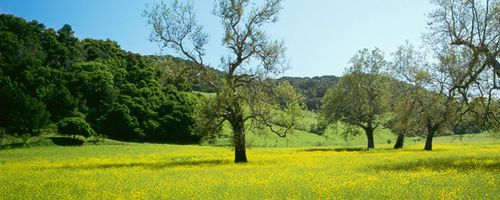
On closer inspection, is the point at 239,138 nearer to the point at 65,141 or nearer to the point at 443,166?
the point at 443,166

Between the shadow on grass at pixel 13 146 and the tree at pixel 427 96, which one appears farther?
the shadow on grass at pixel 13 146

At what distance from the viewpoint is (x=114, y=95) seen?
91688 millimetres

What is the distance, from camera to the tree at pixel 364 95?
195 feet

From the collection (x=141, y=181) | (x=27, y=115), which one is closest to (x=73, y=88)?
(x=27, y=115)

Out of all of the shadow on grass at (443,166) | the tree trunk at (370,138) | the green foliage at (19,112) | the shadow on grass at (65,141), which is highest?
the green foliage at (19,112)

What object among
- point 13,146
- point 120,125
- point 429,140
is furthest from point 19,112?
point 429,140

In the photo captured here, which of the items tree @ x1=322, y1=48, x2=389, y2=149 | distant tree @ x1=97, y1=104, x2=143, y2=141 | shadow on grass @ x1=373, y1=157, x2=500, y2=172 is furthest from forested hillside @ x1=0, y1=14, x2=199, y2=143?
shadow on grass @ x1=373, y1=157, x2=500, y2=172

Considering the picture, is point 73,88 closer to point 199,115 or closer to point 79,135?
point 79,135

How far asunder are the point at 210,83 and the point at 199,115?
102 inches

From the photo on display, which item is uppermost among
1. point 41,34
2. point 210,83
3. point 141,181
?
point 41,34

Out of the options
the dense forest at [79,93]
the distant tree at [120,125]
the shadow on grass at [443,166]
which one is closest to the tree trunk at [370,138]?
the dense forest at [79,93]

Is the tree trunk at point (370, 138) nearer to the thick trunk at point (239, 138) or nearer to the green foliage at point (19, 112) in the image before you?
the thick trunk at point (239, 138)

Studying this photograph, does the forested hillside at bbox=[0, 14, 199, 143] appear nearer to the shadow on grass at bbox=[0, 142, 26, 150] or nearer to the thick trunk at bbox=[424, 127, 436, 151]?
the shadow on grass at bbox=[0, 142, 26, 150]

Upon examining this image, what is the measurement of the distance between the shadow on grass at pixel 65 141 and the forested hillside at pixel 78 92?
7.39 feet
